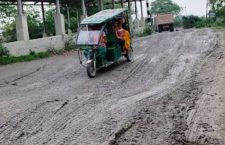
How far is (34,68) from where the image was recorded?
18.0 m

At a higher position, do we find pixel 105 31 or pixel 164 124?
pixel 105 31

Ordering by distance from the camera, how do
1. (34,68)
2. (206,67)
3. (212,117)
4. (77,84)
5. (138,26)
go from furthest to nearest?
1. (138,26)
2. (34,68)
3. (206,67)
4. (77,84)
5. (212,117)

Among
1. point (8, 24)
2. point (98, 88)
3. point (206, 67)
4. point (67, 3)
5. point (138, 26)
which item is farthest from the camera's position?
point (138, 26)

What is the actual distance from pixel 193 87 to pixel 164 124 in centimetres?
348

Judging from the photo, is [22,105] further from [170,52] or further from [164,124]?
[170,52]

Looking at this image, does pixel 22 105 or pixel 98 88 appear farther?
pixel 98 88

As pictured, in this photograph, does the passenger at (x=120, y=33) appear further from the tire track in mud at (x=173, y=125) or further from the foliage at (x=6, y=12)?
the foliage at (x=6, y=12)

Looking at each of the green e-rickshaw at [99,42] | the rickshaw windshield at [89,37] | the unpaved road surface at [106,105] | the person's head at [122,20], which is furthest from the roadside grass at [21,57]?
the rickshaw windshield at [89,37]

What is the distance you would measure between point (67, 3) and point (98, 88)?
27537mm

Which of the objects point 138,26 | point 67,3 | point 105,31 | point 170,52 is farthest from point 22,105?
point 138,26

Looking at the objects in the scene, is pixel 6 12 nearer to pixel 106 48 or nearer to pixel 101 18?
pixel 101 18

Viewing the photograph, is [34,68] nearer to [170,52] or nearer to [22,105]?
[170,52]

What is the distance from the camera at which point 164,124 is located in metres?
7.52

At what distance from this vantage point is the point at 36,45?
81.1 ft
